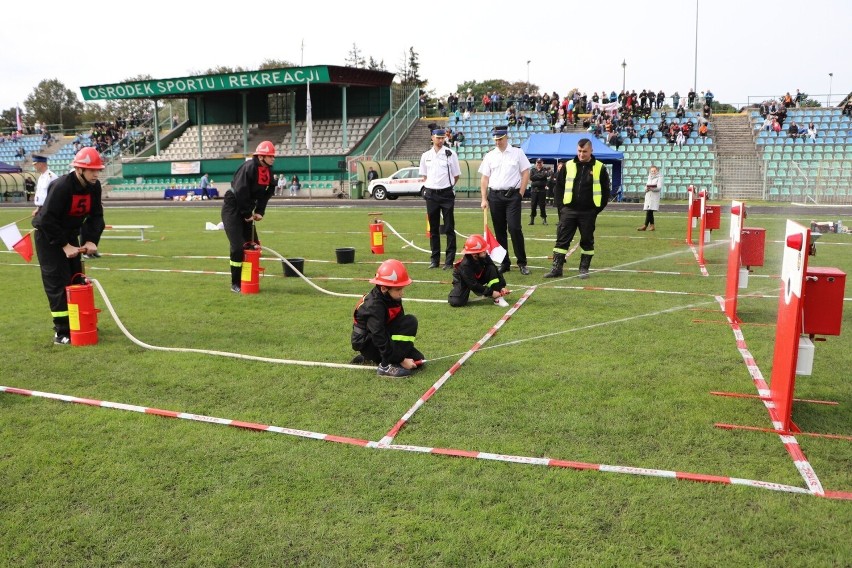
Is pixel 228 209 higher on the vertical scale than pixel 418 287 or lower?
higher

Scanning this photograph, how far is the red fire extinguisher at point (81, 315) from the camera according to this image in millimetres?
7160

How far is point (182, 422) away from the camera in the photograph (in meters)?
5.05

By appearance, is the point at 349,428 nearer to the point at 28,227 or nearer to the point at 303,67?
the point at 28,227

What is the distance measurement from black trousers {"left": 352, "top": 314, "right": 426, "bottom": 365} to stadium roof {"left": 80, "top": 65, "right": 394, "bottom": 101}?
1594 inches

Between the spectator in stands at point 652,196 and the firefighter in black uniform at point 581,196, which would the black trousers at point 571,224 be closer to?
the firefighter in black uniform at point 581,196

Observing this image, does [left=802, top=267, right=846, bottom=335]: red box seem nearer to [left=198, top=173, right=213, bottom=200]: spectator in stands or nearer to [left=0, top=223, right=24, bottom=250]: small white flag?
[left=0, top=223, right=24, bottom=250]: small white flag

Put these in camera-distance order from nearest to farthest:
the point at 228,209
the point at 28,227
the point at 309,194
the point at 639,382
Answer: the point at 639,382
the point at 228,209
the point at 28,227
the point at 309,194

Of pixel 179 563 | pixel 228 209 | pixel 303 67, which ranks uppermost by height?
pixel 303 67

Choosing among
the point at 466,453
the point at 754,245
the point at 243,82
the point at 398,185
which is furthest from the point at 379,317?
the point at 243,82

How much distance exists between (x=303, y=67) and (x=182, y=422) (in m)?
42.4

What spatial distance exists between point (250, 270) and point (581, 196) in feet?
15.9

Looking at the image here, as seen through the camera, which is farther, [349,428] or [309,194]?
[309,194]

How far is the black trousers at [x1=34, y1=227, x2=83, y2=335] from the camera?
717cm

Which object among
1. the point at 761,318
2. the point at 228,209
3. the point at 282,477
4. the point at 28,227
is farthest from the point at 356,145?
the point at 282,477
